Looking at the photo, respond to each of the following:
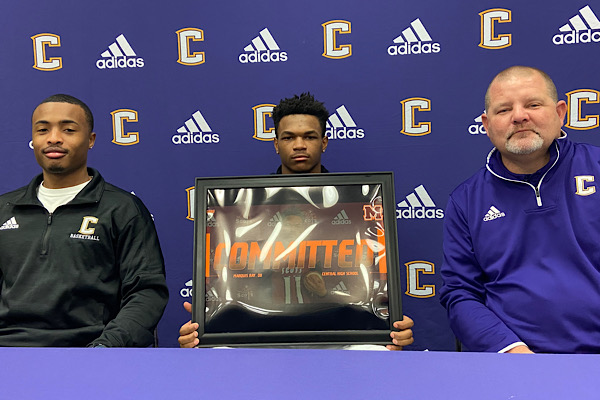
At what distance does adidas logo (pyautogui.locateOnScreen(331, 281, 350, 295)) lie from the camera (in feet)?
5.05

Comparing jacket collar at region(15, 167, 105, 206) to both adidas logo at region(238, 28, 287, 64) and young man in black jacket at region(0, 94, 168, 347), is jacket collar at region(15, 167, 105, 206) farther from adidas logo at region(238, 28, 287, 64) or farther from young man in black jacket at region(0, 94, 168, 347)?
adidas logo at region(238, 28, 287, 64)

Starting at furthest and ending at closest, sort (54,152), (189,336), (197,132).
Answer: (197,132), (54,152), (189,336)

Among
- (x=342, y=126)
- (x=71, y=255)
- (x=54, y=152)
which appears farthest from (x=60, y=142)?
(x=342, y=126)

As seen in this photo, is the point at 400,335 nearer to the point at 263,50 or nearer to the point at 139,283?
the point at 139,283

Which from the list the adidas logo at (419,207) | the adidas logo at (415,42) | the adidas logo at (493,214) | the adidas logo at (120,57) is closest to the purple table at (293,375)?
the adidas logo at (493,214)

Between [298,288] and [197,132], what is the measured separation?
135cm

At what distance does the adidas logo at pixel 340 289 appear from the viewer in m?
1.54

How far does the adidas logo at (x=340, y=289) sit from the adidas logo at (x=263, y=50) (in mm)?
1427

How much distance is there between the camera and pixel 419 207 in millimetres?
A: 2500

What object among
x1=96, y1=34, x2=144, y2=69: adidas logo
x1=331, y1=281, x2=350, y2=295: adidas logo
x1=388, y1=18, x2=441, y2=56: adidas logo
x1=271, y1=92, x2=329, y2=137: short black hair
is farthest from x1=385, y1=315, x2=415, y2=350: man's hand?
x1=96, y1=34, x2=144, y2=69: adidas logo

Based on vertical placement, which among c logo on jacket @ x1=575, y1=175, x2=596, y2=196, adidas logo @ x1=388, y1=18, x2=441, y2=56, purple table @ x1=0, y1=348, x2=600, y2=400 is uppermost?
adidas logo @ x1=388, y1=18, x2=441, y2=56

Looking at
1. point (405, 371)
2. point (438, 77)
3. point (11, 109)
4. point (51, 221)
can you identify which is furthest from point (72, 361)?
point (11, 109)

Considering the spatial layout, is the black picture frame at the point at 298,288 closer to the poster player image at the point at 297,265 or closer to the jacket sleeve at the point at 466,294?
the poster player image at the point at 297,265

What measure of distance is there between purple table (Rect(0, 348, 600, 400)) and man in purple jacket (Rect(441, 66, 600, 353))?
0.79 m
